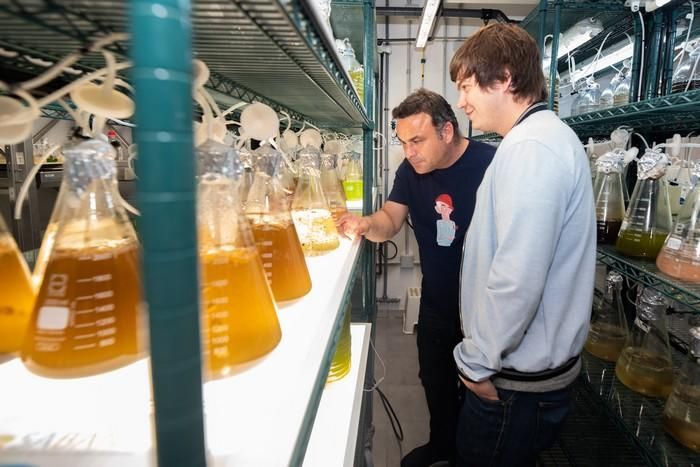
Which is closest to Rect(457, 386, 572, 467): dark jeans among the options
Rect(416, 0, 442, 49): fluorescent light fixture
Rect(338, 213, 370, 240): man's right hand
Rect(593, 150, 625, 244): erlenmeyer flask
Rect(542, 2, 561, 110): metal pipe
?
Rect(338, 213, 370, 240): man's right hand

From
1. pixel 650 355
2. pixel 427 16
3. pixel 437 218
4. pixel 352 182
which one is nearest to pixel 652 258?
pixel 650 355

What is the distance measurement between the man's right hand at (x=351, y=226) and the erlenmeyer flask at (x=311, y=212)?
20 cm

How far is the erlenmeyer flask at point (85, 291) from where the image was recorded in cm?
38

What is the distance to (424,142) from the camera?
1.96 metres

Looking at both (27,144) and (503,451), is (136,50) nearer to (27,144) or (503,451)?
(503,451)

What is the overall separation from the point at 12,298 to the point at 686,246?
157 centimetres

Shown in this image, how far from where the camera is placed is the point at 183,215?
219 millimetres

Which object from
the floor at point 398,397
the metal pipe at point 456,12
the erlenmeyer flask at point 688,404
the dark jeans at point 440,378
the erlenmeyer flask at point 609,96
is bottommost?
the floor at point 398,397

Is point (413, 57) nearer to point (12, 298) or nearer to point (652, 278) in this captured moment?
point (652, 278)

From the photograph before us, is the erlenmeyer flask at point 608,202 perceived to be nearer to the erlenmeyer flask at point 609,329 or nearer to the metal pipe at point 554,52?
the erlenmeyer flask at point 609,329

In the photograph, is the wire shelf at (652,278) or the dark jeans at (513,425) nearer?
the wire shelf at (652,278)

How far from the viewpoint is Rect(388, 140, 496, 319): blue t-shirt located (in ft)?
6.53

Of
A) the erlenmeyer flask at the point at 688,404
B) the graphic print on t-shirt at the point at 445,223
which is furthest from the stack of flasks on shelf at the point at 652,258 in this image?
the graphic print on t-shirt at the point at 445,223

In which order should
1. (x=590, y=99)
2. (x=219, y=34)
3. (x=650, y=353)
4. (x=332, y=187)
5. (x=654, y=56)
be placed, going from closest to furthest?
(x=219, y=34), (x=332, y=187), (x=650, y=353), (x=654, y=56), (x=590, y=99)
